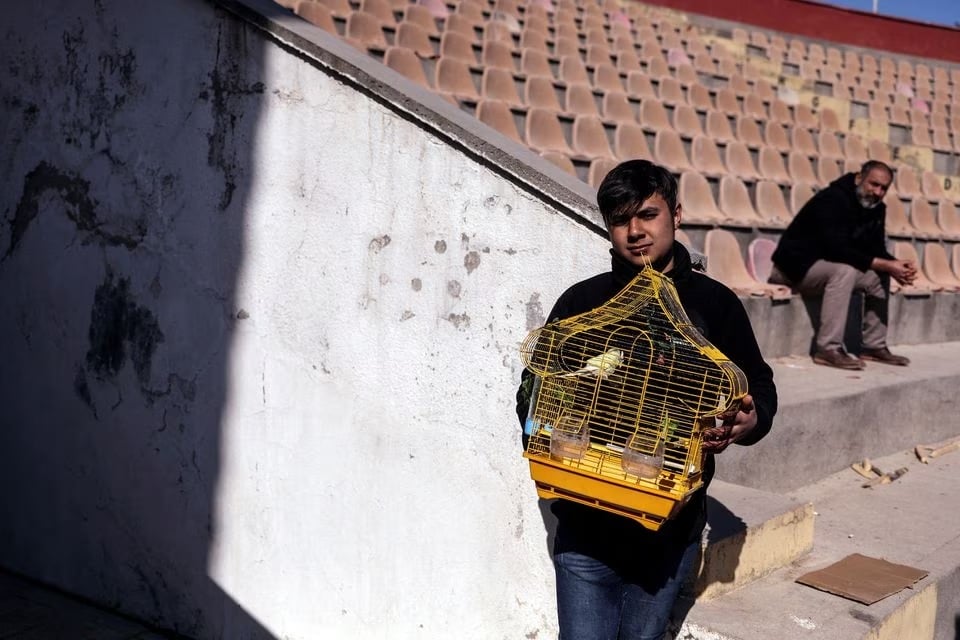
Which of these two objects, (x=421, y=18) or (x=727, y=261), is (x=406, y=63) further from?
(x=727, y=261)

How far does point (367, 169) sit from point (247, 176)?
0.48 m

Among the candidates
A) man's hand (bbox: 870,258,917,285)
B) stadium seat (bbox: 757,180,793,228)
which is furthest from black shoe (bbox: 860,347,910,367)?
stadium seat (bbox: 757,180,793,228)

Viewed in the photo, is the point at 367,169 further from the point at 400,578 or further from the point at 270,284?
the point at 400,578

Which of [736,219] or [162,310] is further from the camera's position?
[736,219]

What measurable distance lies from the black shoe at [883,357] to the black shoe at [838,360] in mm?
232

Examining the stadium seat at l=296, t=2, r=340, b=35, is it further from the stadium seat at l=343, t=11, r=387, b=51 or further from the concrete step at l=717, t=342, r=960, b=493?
the concrete step at l=717, t=342, r=960, b=493

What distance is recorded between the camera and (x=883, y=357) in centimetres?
506

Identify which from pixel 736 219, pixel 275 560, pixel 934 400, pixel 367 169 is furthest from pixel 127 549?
pixel 736 219

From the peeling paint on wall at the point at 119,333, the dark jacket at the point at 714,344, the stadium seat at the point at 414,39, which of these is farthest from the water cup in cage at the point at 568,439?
the stadium seat at the point at 414,39

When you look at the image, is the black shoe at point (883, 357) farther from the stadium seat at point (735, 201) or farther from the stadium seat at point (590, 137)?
the stadium seat at point (590, 137)

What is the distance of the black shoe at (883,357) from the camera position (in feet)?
16.5

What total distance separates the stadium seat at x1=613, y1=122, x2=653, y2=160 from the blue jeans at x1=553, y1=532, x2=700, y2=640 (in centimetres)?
487

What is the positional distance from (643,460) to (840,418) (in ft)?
8.20

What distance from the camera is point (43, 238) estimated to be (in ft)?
12.4
